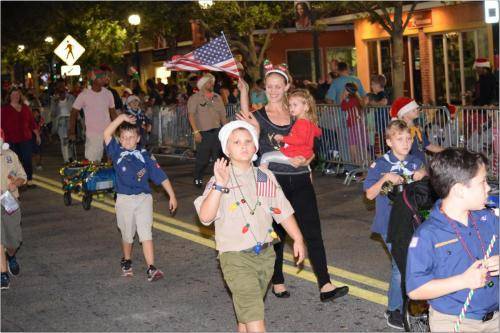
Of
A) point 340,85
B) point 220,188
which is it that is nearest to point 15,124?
point 340,85

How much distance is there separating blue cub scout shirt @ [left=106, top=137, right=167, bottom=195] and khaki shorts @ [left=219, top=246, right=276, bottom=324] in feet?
10.2

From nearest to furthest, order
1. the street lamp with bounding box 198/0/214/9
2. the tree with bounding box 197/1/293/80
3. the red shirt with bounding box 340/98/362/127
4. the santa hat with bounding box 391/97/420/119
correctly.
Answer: the santa hat with bounding box 391/97/420/119 < the red shirt with bounding box 340/98/362/127 < the street lamp with bounding box 198/0/214/9 < the tree with bounding box 197/1/293/80

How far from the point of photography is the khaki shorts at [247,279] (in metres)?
5.73

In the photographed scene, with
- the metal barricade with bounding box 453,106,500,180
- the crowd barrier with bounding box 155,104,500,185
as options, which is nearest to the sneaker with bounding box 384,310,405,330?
the crowd barrier with bounding box 155,104,500,185

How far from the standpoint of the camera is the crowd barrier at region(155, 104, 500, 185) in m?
12.6

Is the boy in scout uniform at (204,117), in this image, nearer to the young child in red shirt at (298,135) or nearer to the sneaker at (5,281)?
the sneaker at (5,281)

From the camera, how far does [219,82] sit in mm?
23484

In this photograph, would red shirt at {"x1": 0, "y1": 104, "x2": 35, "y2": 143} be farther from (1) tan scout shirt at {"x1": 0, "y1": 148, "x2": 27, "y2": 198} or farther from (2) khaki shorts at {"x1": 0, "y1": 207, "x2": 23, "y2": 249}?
(2) khaki shorts at {"x1": 0, "y1": 207, "x2": 23, "y2": 249}

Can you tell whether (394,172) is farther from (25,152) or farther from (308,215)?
(25,152)

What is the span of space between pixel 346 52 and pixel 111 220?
944 inches

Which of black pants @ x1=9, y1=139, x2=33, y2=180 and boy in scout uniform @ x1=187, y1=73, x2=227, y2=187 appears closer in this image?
boy in scout uniform @ x1=187, y1=73, x2=227, y2=187

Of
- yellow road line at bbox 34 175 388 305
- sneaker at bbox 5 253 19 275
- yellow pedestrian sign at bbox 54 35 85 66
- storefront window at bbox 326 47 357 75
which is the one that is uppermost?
yellow pedestrian sign at bbox 54 35 85 66

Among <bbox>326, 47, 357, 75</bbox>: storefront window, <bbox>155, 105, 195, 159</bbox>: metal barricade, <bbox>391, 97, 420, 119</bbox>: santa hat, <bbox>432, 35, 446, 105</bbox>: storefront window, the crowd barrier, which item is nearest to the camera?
<bbox>391, 97, 420, 119</bbox>: santa hat

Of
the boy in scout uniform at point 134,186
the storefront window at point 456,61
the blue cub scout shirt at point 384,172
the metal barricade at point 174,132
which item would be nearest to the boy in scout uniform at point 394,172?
the blue cub scout shirt at point 384,172
